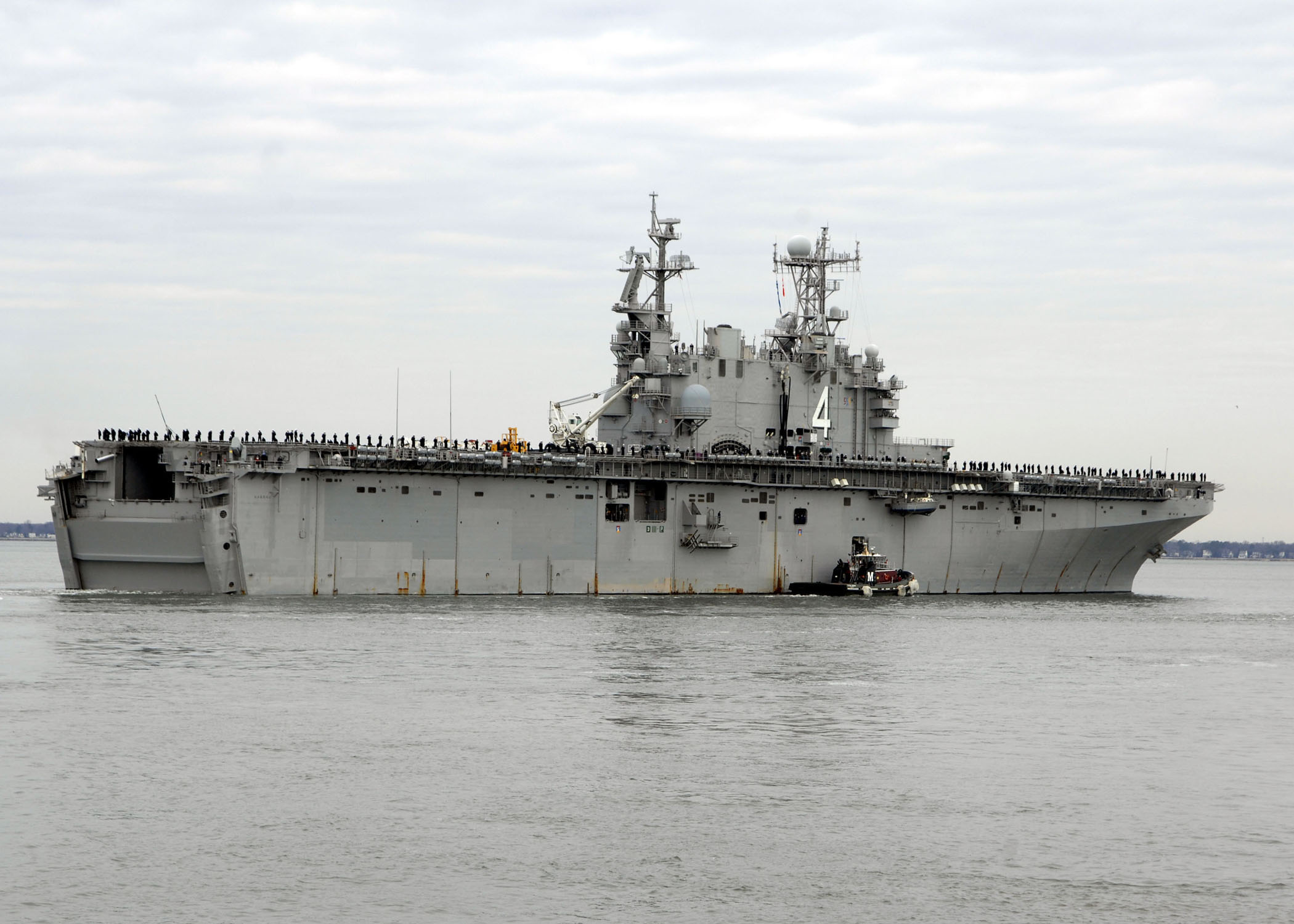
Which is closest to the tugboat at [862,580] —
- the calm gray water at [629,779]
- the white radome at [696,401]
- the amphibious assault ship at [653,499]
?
the amphibious assault ship at [653,499]

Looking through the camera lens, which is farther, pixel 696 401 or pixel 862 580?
pixel 696 401

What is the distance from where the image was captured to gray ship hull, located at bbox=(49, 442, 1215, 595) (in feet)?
138

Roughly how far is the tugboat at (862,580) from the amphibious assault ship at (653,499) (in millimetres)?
397

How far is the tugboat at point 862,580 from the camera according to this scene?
47781 mm

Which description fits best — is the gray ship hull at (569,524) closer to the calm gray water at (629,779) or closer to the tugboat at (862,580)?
the tugboat at (862,580)

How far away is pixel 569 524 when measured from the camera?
45.3m

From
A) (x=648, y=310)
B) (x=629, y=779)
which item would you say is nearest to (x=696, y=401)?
(x=648, y=310)

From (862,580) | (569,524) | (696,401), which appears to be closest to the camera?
(569,524)

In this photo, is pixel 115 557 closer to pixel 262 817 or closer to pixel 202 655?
pixel 202 655

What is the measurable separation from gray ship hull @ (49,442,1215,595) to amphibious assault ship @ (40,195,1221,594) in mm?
64

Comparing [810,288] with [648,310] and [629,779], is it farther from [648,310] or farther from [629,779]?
[629,779]

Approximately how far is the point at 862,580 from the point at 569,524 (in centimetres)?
993

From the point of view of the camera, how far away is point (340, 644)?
32000mm

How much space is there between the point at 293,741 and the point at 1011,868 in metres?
10.6
